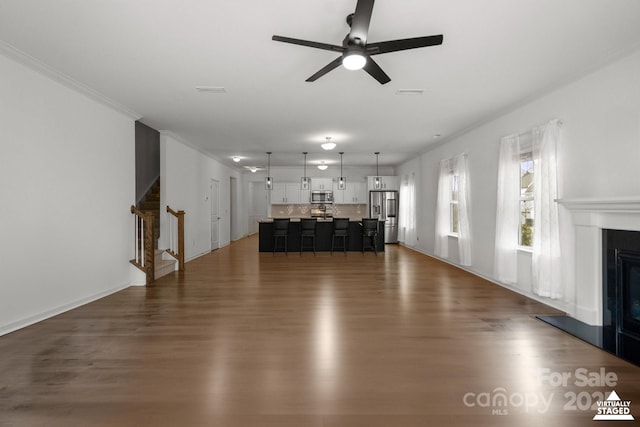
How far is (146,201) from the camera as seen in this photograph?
7191 mm

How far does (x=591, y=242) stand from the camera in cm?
321

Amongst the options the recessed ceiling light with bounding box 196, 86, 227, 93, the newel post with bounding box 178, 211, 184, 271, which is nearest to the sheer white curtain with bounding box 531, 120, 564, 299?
the recessed ceiling light with bounding box 196, 86, 227, 93

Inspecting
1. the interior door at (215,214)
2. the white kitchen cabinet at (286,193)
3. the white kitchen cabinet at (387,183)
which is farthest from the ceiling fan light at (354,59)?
the white kitchen cabinet at (286,193)

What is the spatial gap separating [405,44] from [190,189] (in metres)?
6.23

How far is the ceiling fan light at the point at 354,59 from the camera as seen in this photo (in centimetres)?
242

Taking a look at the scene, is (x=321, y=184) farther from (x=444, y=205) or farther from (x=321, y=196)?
(x=444, y=205)

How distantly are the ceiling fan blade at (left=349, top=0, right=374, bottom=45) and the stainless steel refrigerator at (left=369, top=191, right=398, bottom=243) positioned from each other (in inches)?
336

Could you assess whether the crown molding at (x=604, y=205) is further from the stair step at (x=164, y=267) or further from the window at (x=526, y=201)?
the stair step at (x=164, y=267)

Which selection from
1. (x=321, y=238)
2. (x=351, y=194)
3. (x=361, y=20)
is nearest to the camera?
(x=361, y=20)

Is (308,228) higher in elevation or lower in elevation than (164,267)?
higher

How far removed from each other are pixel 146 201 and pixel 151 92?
3.73 meters

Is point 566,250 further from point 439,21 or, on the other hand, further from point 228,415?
point 228,415

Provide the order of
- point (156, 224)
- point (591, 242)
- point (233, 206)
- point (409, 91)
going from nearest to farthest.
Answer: point (591, 242)
point (409, 91)
point (156, 224)
point (233, 206)

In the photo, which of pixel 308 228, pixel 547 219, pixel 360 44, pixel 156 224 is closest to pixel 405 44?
pixel 360 44
